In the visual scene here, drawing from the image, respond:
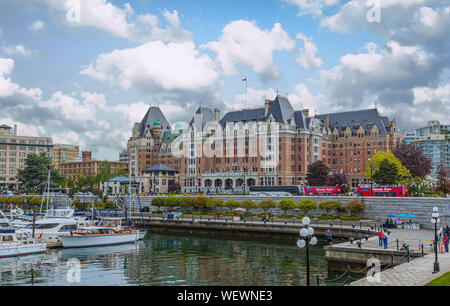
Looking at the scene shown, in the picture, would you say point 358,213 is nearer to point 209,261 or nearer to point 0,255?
point 209,261

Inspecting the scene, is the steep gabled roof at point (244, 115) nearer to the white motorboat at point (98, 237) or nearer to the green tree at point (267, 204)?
the green tree at point (267, 204)

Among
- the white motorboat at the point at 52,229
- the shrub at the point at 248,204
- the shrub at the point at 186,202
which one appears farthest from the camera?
the shrub at the point at 186,202

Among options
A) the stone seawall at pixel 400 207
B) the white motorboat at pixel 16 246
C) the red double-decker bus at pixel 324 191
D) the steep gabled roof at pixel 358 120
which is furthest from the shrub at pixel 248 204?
the steep gabled roof at pixel 358 120

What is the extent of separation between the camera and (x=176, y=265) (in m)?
41.6

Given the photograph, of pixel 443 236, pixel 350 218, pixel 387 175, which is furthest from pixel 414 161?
pixel 443 236

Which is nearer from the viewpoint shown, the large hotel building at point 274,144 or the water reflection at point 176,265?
the water reflection at point 176,265

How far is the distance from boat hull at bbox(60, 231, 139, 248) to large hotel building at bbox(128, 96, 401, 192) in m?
48.9

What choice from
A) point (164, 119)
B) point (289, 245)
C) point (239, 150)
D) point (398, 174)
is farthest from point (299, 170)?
point (164, 119)

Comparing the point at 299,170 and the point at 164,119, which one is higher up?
the point at 164,119

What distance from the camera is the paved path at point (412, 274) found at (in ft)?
80.2

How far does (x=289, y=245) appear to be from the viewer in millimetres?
54469

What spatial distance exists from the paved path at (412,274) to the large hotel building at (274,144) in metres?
71.8

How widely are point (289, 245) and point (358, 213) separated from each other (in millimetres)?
18082

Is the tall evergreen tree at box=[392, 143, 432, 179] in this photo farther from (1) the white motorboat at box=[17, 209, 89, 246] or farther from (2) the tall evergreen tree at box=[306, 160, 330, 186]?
(1) the white motorboat at box=[17, 209, 89, 246]
